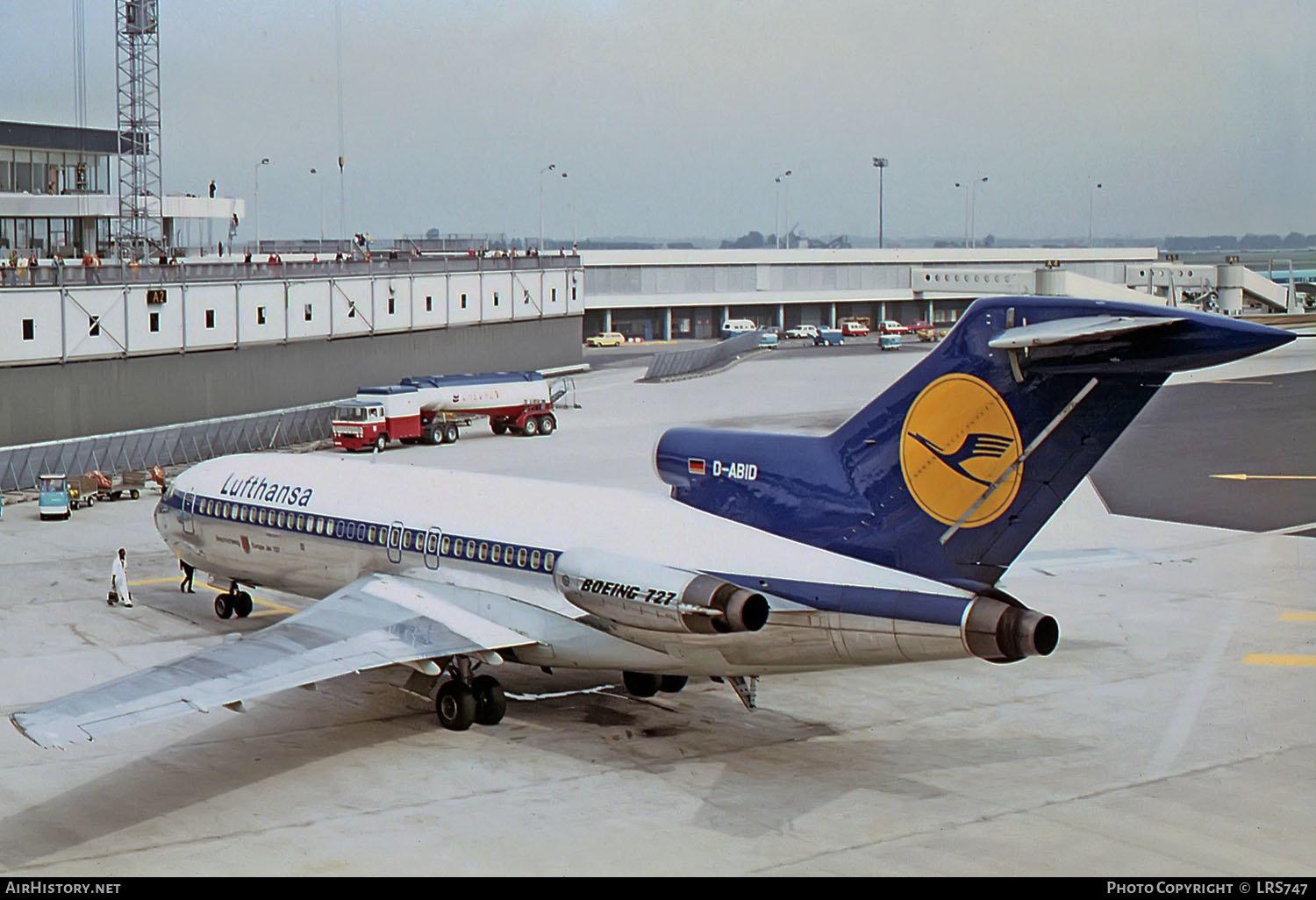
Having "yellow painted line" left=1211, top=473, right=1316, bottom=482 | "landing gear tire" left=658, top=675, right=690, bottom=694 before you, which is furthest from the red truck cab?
"landing gear tire" left=658, top=675, right=690, bottom=694

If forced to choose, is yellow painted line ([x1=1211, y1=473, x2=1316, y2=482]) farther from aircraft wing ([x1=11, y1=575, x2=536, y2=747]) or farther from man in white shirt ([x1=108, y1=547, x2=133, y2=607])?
man in white shirt ([x1=108, y1=547, x2=133, y2=607])

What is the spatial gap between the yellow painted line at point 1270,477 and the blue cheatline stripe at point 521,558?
31.4m

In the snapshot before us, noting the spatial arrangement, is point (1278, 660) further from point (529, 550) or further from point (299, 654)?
point (299, 654)

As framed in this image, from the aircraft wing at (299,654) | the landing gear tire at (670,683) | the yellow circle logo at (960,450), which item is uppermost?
the yellow circle logo at (960,450)

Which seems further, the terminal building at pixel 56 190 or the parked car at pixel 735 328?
the parked car at pixel 735 328

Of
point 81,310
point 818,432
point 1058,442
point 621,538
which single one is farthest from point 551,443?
point 1058,442

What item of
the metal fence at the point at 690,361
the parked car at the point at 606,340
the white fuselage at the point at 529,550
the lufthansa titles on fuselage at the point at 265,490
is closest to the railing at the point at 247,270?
the metal fence at the point at 690,361

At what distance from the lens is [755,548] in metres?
21.1

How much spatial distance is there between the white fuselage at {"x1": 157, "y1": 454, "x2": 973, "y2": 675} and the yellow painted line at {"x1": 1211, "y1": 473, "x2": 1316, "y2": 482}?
3021 cm

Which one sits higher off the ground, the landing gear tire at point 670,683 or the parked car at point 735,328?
the parked car at point 735,328

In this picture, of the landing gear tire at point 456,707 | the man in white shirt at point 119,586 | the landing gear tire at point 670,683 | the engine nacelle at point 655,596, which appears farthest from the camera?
the man in white shirt at point 119,586

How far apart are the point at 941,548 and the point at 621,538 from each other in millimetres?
4809

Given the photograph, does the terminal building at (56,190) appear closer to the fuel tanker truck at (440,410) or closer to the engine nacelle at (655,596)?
the fuel tanker truck at (440,410)

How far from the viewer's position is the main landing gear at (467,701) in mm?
22766
